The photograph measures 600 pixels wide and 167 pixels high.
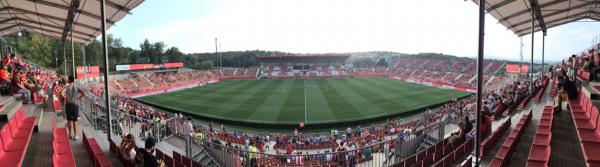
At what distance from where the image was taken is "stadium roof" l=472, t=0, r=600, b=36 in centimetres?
1412

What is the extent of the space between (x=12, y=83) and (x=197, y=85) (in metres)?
48.3

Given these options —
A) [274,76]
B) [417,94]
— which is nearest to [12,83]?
[417,94]

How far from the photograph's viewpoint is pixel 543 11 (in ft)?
51.4

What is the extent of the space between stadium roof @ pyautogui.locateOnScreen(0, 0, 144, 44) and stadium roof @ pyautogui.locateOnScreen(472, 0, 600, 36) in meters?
13.8

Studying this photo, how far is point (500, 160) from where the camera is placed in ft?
19.1

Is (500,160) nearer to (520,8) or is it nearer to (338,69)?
(520,8)

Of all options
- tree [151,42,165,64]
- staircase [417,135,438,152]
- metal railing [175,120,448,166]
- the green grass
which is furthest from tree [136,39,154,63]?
staircase [417,135,438,152]

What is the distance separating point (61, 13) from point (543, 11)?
68.3 ft

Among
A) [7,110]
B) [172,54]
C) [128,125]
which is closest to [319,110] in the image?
[128,125]

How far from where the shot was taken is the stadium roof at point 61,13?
38.4 ft

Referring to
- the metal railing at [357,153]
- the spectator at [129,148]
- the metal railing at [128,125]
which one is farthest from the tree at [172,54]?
the spectator at [129,148]

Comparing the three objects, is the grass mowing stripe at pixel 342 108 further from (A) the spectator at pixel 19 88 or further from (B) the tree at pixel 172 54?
(B) the tree at pixel 172 54

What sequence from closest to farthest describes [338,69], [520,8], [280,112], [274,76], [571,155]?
[571,155]
[520,8]
[280,112]
[274,76]
[338,69]

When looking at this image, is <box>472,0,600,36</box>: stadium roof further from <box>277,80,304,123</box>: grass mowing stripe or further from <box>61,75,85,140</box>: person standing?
<box>277,80,304,123</box>: grass mowing stripe
